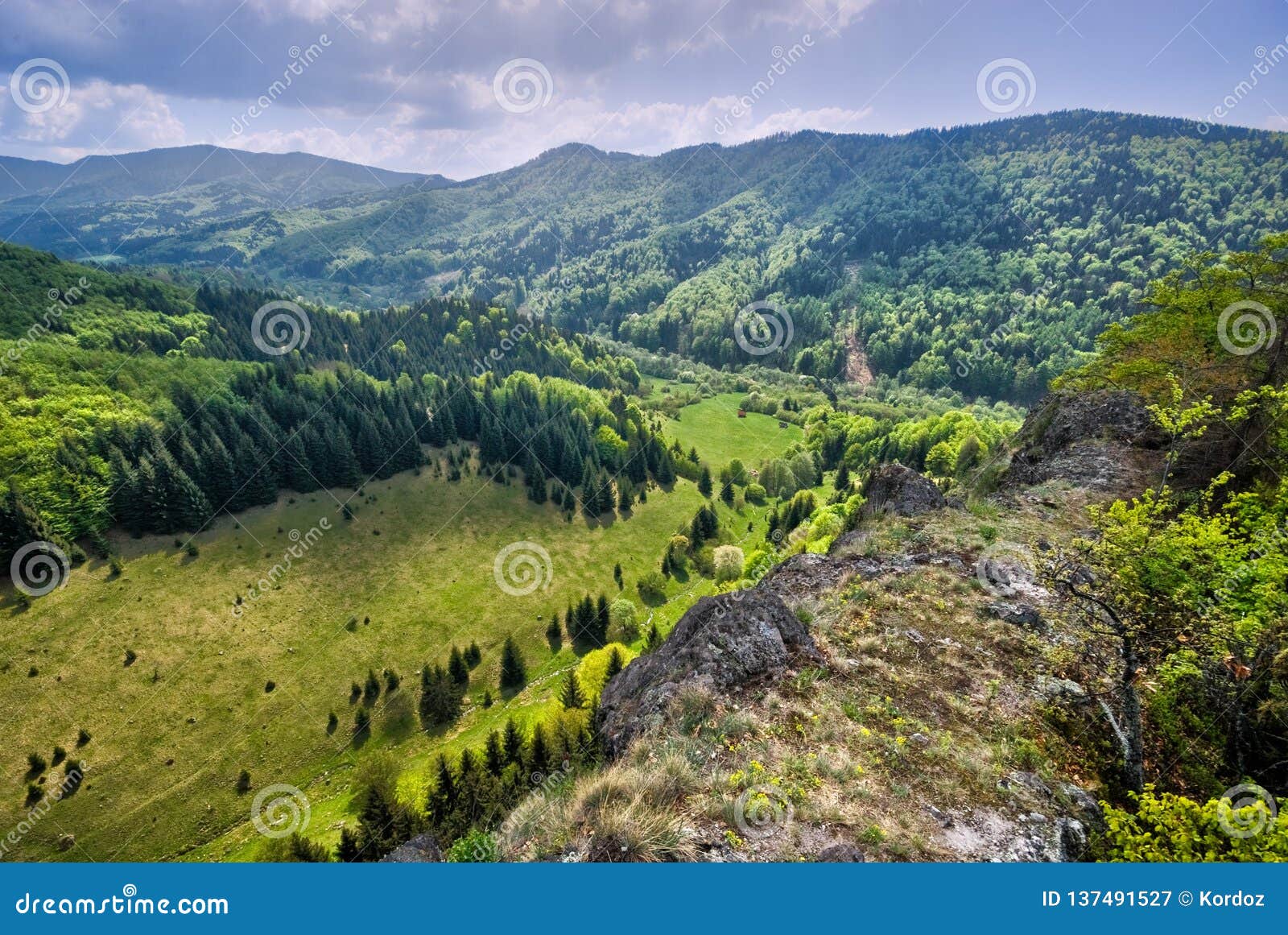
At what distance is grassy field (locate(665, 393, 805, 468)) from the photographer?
151125mm

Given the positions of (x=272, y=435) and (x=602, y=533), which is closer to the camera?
(x=272, y=435)

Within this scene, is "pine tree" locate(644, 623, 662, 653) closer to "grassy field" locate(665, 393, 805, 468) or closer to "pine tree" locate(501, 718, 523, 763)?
"pine tree" locate(501, 718, 523, 763)

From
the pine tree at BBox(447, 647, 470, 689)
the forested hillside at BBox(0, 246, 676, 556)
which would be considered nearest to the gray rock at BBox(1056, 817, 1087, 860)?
the pine tree at BBox(447, 647, 470, 689)

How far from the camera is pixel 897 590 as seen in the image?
2077cm

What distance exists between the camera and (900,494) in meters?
30.0

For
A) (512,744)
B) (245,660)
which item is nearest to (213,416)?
(245,660)

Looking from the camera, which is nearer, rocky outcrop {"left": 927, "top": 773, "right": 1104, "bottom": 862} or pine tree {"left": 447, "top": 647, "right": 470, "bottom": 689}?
rocky outcrop {"left": 927, "top": 773, "right": 1104, "bottom": 862}

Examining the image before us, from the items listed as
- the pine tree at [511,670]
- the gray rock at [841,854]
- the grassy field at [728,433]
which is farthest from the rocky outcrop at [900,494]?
the grassy field at [728,433]

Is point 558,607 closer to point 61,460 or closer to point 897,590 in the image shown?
point 897,590

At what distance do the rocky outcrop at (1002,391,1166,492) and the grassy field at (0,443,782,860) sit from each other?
5577cm

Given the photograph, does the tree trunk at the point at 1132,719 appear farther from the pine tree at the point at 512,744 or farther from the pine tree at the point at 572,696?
the pine tree at the point at 572,696

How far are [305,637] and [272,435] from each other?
4503cm

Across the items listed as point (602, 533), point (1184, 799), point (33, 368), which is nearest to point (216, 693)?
point (602, 533)

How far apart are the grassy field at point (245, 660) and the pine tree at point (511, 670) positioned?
1.54 meters
